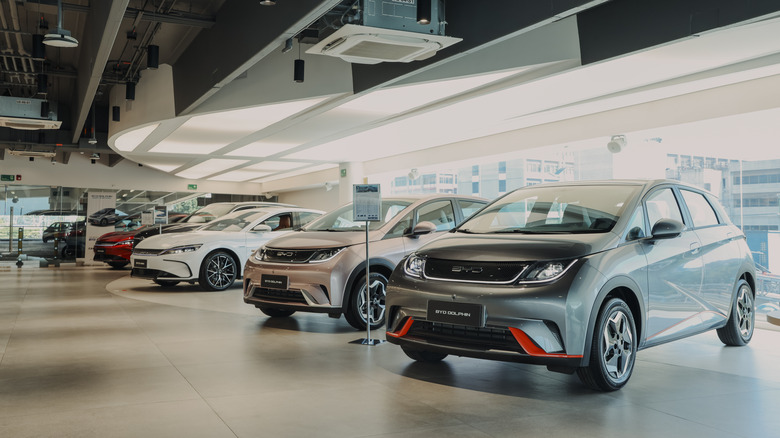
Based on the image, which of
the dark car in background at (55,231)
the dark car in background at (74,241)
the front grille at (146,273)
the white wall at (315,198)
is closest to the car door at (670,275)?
the front grille at (146,273)

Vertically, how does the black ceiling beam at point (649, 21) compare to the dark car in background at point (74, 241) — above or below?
above

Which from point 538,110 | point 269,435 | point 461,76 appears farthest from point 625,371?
point 538,110

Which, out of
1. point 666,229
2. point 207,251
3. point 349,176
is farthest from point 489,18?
point 349,176

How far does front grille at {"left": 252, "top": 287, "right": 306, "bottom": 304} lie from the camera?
6.75m

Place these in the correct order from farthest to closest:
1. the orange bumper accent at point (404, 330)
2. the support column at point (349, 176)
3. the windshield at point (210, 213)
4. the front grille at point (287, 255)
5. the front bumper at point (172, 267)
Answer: the support column at point (349, 176), the windshield at point (210, 213), the front bumper at point (172, 267), the front grille at point (287, 255), the orange bumper accent at point (404, 330)

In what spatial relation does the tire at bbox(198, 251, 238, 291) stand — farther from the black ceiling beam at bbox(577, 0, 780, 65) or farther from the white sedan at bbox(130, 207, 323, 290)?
the black ceiling beam at bbox(577, 0, 780, 65)

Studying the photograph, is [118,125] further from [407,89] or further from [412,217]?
[412,217]

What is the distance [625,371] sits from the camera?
4508 millimetres

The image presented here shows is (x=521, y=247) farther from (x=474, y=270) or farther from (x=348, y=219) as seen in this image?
(x=348, y=219)

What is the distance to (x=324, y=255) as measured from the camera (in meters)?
6.77

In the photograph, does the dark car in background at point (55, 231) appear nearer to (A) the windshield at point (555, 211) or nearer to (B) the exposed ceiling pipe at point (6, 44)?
(B) the exposed ceiling pipe at point (6, 44)

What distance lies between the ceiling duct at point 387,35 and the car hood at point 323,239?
6.09 feet

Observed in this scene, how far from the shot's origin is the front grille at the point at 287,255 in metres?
6.85

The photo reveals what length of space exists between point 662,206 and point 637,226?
0.60 m
